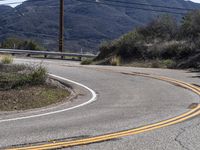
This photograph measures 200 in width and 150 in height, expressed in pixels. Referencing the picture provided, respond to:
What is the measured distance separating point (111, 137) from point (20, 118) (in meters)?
3.40

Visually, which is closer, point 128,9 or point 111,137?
point 111,137

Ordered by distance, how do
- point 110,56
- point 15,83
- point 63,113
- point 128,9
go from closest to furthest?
point 63,113 → point 15,83 → point 110,56 → point 128,9

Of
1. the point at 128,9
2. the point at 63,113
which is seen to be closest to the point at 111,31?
the point at 128,9

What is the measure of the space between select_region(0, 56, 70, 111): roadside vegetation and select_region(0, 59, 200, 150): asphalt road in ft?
3.05

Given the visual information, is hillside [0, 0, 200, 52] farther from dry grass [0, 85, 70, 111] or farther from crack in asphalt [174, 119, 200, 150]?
crack in asphalt [174, 119, 200, 150]

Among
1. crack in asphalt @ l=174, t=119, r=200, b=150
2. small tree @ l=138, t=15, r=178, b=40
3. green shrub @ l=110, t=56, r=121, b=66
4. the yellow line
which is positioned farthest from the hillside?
crack in asphalt @ l=174, t=119, r=200, b=150

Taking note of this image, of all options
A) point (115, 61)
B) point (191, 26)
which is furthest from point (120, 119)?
point (191, 26)

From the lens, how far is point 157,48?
30.7 meters

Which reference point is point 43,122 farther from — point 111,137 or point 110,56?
point 110,56

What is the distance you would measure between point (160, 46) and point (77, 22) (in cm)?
10862

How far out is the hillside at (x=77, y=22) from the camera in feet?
406

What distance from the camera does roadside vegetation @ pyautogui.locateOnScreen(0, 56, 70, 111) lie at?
16391mm

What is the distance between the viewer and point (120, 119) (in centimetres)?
1223

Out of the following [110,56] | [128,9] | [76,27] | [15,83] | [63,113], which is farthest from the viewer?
[128,9]
